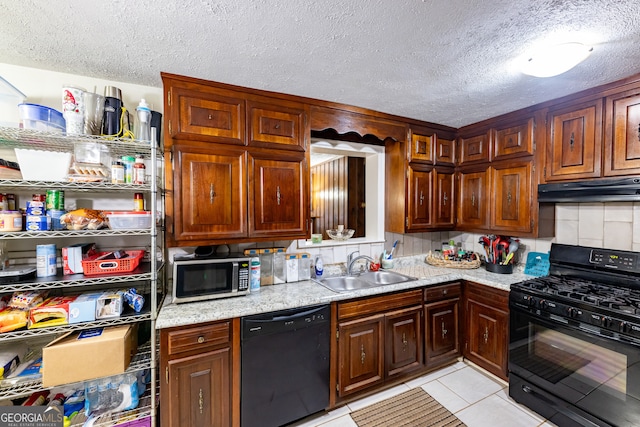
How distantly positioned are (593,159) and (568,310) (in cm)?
110

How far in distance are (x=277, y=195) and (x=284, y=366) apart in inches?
46.0

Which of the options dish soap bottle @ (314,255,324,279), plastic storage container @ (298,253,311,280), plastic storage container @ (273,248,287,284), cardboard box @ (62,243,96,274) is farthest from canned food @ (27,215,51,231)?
dish soap bottle @ (314,255,324,279)

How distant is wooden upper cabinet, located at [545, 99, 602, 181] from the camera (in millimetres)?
1954

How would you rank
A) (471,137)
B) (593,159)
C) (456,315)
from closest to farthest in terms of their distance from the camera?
1. (593,159)
2. (456,315)
3. (471,137)

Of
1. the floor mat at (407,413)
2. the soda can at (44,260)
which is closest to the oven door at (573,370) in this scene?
the floor mat at (407,413)

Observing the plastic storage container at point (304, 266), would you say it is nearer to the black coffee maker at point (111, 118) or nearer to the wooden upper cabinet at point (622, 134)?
the black coffee maker at point (111, 118)

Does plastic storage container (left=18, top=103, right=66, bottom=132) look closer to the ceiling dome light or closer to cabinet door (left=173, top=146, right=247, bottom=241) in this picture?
cabinet door (left=173, top=146, right=247, bottom=241)

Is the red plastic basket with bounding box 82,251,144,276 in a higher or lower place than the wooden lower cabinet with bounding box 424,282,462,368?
higher

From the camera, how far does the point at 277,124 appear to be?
203cm

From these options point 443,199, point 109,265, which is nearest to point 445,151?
point 443,199

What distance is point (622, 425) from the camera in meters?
1.57

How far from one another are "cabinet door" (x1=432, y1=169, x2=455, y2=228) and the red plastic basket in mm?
2594

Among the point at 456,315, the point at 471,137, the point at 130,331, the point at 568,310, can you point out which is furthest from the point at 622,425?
the point at 130,331

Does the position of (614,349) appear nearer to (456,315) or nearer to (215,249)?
(456,315)
